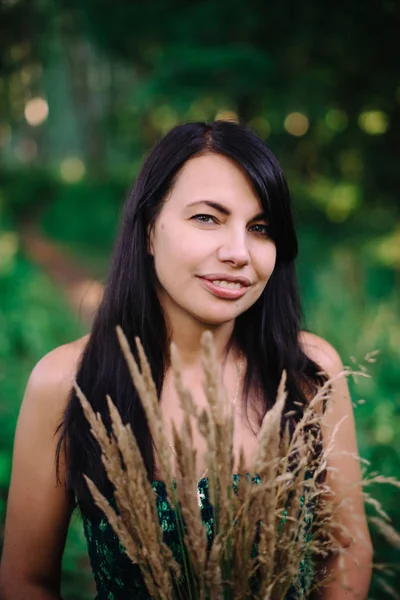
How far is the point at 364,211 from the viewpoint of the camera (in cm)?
664

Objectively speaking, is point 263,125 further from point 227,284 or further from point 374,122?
point 227,284

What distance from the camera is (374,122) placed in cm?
567

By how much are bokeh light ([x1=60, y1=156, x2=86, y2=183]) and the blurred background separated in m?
2.19

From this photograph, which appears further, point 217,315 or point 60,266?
point 60,266

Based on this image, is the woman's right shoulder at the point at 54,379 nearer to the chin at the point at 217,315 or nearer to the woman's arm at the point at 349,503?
the chin at the point at 217,315

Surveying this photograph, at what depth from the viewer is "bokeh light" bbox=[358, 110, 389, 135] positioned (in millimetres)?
5527

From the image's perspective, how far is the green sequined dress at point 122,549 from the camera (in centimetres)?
163

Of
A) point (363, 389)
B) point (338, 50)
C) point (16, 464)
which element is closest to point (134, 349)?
point (16, 464)

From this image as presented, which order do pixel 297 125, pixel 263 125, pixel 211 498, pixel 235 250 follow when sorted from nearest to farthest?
pixel 211 498, pixel 235 250, pixel 297 125, pixel 263 125

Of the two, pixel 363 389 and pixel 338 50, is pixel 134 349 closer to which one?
pixel 363 389

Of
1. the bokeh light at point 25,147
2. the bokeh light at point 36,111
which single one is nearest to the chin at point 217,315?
the bokeh light at point 36,111

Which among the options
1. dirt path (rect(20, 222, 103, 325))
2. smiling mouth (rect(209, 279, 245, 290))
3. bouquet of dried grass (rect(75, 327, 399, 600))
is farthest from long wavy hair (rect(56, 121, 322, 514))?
dirt path (rect(20, 222, 103, 325))

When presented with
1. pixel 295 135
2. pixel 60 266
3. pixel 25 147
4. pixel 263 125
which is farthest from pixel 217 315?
pixel 25 147

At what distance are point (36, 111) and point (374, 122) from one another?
8.81m
